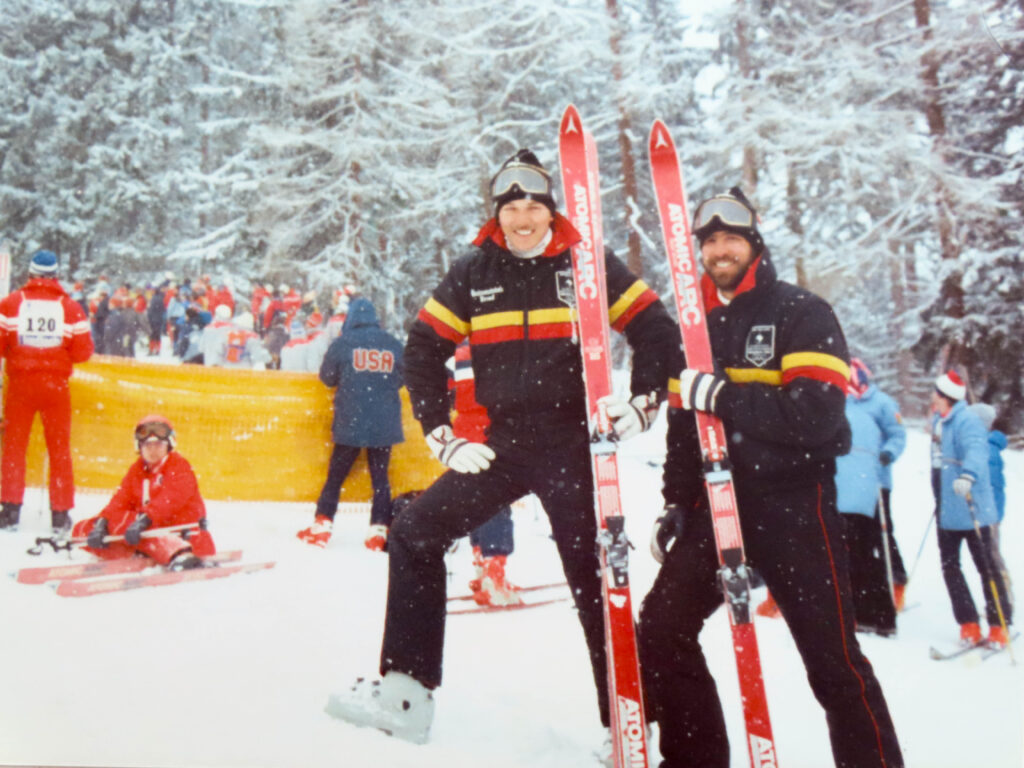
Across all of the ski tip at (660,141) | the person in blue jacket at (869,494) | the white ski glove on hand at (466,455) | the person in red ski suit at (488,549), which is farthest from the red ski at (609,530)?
the person in blue jacket at (869,494)

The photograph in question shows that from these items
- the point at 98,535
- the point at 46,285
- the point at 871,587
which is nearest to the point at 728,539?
the point at 871,587

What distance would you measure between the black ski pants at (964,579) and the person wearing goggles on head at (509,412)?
2.17m

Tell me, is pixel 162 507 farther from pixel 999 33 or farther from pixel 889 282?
pixel 889 282

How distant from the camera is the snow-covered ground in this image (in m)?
1.94

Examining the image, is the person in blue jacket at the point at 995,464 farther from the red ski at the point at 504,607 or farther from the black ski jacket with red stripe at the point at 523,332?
the black ski jacket with red stripe at the point at 523,332

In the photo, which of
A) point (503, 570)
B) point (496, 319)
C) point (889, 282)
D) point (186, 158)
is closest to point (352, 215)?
point (186, 158)

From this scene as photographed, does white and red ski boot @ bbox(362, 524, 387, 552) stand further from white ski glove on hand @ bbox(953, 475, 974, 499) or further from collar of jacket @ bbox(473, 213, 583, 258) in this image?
white ski glove on hand @ bbox(953, 475, 974, 499)

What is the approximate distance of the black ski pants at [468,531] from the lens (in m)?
1.82

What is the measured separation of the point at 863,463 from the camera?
342 centimetres

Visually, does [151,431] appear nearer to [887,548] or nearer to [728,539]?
[728,539]

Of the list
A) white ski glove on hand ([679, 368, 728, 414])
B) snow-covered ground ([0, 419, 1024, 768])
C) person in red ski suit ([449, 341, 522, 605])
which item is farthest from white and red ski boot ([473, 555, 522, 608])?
white ski glove on hand ([679, 368, 728, 414])

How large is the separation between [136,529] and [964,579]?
11.3ft

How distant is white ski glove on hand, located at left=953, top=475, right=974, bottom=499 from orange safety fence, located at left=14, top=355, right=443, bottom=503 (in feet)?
8.88

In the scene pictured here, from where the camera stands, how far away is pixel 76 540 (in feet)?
10.1
